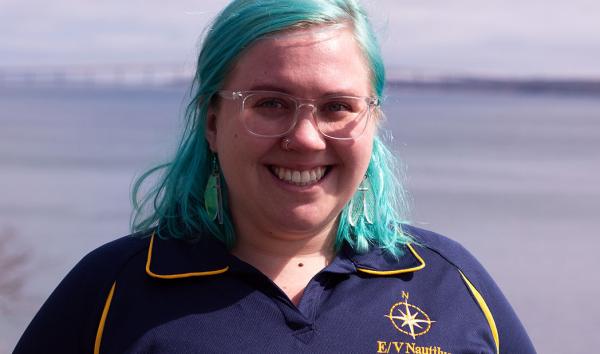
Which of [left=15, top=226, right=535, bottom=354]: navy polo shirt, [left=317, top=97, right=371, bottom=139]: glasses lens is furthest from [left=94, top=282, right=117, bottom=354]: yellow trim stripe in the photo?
[left=317, top=97, right=371, bottom=139]: glasses lens

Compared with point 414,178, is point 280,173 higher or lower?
higher

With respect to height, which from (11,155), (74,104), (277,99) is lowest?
(74,104)

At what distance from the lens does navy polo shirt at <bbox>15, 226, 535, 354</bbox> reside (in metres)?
2.11

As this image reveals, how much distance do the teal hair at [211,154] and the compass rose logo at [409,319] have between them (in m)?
0.17

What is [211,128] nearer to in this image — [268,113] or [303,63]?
[268,113]

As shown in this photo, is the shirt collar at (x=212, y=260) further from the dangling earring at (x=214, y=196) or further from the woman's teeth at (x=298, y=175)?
the woman's teeth at (x=298, y=175)

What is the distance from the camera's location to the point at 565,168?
11.1 m

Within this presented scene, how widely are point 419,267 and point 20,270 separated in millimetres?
3703

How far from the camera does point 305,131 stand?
2113mm

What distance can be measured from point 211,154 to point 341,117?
374mm

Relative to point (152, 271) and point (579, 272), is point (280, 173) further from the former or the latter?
point (579, 272)

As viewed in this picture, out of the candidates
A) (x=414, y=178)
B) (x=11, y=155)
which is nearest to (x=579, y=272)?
(x=414, y=178)

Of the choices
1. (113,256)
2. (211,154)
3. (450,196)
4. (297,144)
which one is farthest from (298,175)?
(450,196)

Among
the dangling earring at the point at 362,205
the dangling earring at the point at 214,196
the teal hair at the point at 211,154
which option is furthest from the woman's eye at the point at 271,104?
the dangling earring at the point at 362,205
